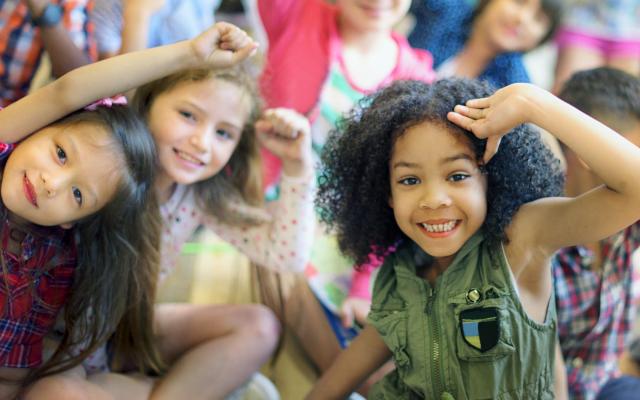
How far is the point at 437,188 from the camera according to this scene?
0.81 m

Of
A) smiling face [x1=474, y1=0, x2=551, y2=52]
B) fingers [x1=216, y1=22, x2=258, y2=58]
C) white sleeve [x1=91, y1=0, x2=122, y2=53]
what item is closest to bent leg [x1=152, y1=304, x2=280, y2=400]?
fingers [x1=216, y1=22, x2=258, y2=58]

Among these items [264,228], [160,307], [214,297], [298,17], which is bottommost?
[214,297]

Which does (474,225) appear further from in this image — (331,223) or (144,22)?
(144,22)

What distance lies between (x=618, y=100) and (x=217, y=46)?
648 mm

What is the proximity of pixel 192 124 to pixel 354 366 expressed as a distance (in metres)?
0.45

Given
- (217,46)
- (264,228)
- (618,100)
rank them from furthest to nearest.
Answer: (264,228), (618,100), (217,46)

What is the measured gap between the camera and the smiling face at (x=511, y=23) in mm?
1435

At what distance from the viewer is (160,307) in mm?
1149

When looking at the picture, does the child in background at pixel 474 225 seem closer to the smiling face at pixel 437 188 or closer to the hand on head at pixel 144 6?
the smiling face at pixel 437 188

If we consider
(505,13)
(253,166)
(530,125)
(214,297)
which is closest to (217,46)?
(253,166)

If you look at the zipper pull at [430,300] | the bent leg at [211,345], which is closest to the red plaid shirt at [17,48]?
the bent leg at [211,345]

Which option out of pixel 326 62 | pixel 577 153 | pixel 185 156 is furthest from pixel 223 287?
pixel 577 153

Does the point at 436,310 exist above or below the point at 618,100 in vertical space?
below

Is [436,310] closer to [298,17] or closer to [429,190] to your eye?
Answer: [429,190]
